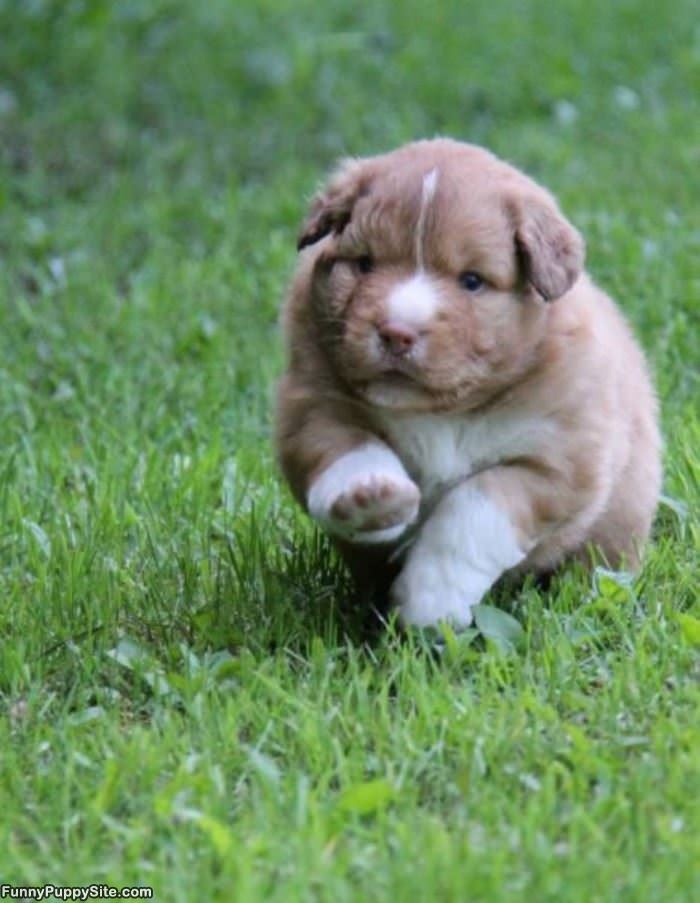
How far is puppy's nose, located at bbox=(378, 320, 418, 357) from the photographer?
15.4 feet

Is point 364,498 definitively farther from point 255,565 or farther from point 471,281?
point 255,565

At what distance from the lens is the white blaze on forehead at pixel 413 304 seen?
4711mm

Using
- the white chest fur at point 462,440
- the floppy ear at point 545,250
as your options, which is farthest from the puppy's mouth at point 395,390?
the floppy ear at point 545,250

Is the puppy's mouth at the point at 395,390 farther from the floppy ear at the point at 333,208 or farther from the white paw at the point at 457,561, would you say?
the floppy ear at the point at 333,208

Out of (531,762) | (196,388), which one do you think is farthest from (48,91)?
(531,762)

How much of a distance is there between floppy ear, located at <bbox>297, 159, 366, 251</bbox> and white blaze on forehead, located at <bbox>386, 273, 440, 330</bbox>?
0.33 m

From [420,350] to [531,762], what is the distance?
990mm

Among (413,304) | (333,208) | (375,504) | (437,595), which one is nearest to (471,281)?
(413,304)

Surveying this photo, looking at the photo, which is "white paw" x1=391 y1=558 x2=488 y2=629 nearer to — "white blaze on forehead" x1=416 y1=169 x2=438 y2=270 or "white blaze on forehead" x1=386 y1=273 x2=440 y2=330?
"white blaze on forehead" x1=386 y1=273 x2=440 y2=330

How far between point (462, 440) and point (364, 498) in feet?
1.36

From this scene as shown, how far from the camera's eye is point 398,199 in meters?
4.84

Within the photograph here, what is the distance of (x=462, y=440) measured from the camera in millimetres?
5062

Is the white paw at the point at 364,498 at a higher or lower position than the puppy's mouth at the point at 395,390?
lower

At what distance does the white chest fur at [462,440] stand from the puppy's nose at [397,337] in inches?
12.3
